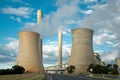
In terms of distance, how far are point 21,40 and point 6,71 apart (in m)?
10.7

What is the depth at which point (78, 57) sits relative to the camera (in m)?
88.8

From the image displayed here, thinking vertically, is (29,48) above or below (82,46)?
below

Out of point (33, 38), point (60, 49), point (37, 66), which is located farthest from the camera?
point (60, 49)

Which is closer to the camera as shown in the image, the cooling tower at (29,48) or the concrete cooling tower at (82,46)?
the cooling tower at (29,48)

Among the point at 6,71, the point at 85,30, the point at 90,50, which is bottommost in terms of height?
the point at 6,71

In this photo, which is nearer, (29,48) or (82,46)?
(29,48)

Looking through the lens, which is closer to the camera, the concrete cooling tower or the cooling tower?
the cooling tower

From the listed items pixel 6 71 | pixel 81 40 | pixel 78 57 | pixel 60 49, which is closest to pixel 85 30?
pixel 81 40

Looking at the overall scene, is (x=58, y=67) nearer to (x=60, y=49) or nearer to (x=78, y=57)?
(x=60, y=49)

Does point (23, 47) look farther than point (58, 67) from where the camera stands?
No

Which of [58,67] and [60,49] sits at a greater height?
[60,49]

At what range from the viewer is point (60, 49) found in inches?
6427

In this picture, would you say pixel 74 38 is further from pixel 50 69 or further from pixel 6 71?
pixel 50 69

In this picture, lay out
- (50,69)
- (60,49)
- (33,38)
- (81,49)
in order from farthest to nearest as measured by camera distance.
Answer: (50,69), (60,49), (81,49), (33,38)
